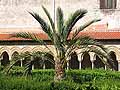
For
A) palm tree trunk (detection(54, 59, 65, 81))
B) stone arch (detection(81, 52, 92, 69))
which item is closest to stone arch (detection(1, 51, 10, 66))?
stone arch (detection(81, 52, 92, 69))

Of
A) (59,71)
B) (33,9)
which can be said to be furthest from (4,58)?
(59,71)

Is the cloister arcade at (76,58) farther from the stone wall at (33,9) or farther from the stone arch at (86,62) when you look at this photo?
the stone wall at (33,9)

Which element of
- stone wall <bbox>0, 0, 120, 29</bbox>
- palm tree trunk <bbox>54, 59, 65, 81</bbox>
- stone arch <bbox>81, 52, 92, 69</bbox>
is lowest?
palm tree trunk <bbox>54, 59, 65, 81</bbox>

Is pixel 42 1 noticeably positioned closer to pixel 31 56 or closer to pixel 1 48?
pixel 1 48

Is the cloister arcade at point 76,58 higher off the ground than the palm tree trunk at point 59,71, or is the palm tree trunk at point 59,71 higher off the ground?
the cloister arcade at point 76,58

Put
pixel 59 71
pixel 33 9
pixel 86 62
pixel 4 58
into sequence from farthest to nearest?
pixel 33 9
pixel 4 58
pixel 86 62
pixel 59 71

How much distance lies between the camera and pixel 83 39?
680 inches

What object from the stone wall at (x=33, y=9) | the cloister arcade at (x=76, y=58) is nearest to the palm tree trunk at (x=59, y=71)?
the cloister arcade at (x=76, y=58)

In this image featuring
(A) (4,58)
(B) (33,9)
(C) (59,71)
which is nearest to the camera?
(C) (59,71)

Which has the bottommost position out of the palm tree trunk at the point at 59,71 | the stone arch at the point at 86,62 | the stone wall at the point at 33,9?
the palm tree trunk at the point at 59,71

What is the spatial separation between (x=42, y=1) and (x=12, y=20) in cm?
319

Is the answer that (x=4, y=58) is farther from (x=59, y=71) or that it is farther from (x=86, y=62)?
(x=59, y=71)

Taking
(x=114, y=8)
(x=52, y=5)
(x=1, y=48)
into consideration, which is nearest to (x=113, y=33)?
(x=114, y=8)

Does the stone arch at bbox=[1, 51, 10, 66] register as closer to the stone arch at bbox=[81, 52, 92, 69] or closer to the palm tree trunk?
the stone arch at bbox=[81, 52, 92, 69]
